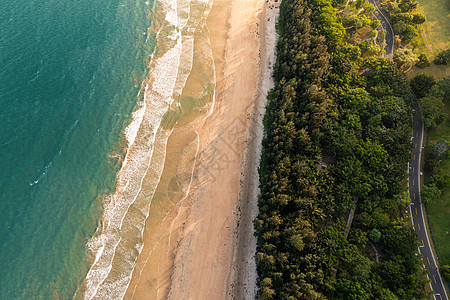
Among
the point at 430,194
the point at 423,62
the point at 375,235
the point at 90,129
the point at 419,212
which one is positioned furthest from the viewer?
the point at 423,62

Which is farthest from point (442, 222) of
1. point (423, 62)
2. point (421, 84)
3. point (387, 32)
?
point (387, 32)

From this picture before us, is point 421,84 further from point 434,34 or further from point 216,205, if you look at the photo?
point 216,205

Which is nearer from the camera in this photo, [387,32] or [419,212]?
[419,212]

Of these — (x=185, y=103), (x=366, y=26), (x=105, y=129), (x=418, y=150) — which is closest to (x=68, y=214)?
(x=105, y=129)

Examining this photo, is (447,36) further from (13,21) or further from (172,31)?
(13,21)

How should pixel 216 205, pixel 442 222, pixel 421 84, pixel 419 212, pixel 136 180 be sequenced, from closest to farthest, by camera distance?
pixel 442 222 → pixel 419 212 → pixel 216 205 → pixel 136 180 → pixel 421 84

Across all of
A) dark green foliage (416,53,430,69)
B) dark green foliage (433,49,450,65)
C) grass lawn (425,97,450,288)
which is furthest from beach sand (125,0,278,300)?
dark green foliage (433,49,450,65)

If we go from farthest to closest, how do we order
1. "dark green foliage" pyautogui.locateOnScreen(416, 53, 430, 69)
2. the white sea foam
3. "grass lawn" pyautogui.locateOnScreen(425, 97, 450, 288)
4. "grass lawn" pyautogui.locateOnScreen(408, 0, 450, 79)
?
"dark green foliage" pyautogui.locateOnScreen(416, 53, 430, 69) < "grass lawn" pyautogui.locateOnScreen(408, 0, 450, 79) < the white sea foam < "grass lawn" pyautogui.locateOnScreen(425, 97, 450, 288)

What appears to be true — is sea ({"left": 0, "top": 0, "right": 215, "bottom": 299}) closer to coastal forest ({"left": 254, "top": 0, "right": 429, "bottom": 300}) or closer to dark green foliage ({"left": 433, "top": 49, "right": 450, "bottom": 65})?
coastal forest ({"left": 254, "top": 0, "right": 429, "bottom": 300})

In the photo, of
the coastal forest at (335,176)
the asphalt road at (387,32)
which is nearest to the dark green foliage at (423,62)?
the asphalt road at (387,32)
